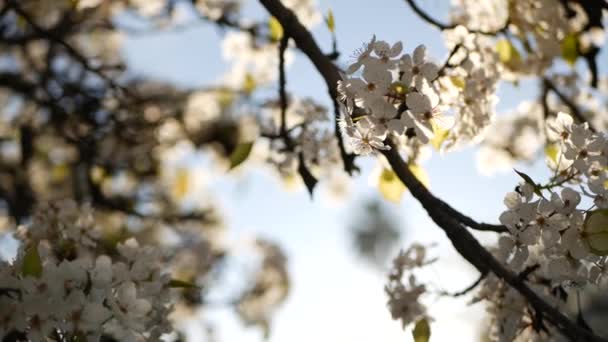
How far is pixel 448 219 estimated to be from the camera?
127 cm

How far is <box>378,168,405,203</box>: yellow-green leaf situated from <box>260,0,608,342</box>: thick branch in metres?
0.49

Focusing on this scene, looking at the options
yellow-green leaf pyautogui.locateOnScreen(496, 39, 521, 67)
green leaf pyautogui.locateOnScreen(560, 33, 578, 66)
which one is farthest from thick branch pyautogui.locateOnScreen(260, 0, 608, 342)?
green leaf pyautogui.locateOnScreen(560, 33, 578, 66)

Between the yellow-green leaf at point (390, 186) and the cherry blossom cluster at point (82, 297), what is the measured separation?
741mm

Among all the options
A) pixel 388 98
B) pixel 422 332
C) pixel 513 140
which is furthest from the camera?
pixel 513 140

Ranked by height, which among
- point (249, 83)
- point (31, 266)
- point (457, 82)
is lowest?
point (31, 266)

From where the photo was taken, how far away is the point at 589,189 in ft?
4.24

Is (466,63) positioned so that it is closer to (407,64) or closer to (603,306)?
(407,64)

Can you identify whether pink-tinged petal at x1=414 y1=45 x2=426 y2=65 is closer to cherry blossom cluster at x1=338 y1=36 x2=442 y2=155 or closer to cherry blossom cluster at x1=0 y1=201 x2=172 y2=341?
cherry blossom cluster at x1=338 y1=36 x2=442 y2=155

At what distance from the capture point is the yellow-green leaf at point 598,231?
1.17 m

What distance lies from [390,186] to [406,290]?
335 mm

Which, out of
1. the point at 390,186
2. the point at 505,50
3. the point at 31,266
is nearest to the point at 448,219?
the point at 390,186

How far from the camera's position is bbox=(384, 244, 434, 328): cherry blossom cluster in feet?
6.28

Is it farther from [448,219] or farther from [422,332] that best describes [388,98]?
[422,332]

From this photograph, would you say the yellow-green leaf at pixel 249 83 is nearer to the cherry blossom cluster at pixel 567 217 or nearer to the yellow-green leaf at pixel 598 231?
the cherry blossom cluster at pixel 567 217
